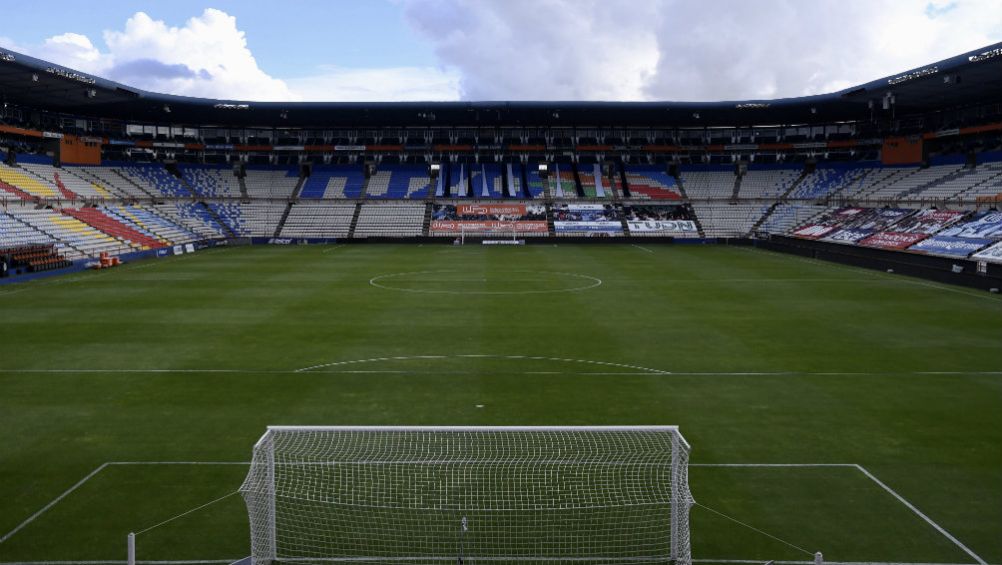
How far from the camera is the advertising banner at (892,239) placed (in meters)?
51.6

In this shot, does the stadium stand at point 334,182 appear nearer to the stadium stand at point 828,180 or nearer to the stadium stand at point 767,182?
the stadium stand at point 767,182

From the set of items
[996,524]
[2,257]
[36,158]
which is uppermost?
[36,158]

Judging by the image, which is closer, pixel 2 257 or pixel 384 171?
pixel 2 257

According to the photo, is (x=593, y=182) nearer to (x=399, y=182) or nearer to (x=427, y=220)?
(x=427, y=220)

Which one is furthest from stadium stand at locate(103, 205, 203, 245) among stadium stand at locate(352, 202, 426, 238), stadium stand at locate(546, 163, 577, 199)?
stadium stand at locate(546, 163, 577, 199)

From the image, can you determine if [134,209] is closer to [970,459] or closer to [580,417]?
[580,417]

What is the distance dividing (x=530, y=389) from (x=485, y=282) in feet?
70.9

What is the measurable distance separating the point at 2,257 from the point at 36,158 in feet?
102

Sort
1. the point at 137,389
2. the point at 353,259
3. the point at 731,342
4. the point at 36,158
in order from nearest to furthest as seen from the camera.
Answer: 1. the point at 137,389
2. the point at 731,342
3. the point at 353,259
4. the point at 36,158

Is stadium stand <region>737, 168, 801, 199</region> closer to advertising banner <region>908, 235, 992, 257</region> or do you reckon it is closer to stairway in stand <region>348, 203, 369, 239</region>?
advertising banner <region>908, 235, 992, 257</region>

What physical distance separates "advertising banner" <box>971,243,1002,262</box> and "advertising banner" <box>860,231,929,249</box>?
8.05m

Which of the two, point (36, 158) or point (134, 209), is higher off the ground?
point (36, 158)

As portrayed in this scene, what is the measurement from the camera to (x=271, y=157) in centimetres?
8869

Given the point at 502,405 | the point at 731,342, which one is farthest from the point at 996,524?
the point at 731,342
